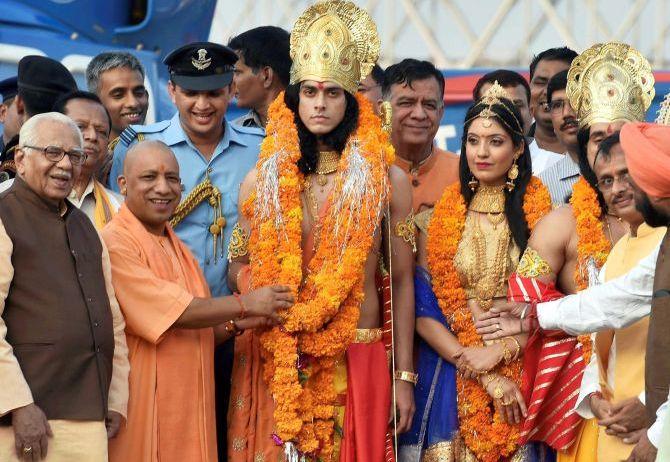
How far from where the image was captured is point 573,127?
6.74m

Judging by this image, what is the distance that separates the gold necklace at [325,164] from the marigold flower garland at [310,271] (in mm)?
80

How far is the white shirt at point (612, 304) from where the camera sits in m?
4.78

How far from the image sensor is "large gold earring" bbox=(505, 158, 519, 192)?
5945 millimetres

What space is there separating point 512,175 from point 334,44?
1.00m

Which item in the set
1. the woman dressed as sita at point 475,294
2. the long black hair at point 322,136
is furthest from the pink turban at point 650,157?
the long black hair at point 322,136

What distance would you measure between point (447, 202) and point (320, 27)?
38.9 inches

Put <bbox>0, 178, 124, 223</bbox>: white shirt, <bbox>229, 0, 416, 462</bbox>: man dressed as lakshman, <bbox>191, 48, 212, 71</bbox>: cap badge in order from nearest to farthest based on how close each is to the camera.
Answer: <bbox>229, 0, 416, 462</bbox>: man dressed as lakshman < <bbox>0, 178, 124, 223</bbox>: white shirt < <bbox>191, 48, 212, 71</bbox>: cap badge

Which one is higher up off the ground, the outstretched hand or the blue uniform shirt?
the blue uniform shirt

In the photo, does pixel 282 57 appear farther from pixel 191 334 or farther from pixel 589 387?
pixel 589 387

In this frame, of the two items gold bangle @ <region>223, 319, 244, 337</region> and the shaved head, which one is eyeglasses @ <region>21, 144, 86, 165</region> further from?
gold bangle @ <region>223, 319, 244, 337</region>

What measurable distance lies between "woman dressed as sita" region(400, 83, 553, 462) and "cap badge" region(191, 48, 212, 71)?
125 cm

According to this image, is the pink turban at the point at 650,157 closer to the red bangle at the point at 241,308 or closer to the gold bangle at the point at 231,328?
the red bangle at the point at 241,308

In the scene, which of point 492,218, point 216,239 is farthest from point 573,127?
point 216,239

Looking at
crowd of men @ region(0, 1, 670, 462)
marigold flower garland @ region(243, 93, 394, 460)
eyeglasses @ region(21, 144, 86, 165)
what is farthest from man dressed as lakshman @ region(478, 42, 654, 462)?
eyeglasses @ region(21, 144, 86, 165)
